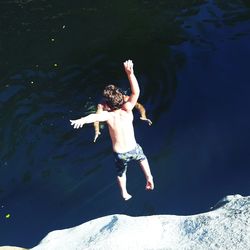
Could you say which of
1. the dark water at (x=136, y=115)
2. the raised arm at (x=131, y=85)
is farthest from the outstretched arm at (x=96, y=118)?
the dark water at (x=136, y=115)

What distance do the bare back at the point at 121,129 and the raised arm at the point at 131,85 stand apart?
0.16m

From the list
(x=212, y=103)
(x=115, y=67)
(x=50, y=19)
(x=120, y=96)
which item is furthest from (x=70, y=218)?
(x=50, y=19)

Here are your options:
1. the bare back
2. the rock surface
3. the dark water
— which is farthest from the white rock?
the dark water

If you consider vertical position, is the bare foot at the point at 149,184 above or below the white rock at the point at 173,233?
below

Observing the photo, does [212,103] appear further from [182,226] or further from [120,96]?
[182,226]

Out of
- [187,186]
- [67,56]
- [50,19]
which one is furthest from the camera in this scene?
[50,19]

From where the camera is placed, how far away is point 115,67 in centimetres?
1194

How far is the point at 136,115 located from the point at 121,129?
3225 millimetres

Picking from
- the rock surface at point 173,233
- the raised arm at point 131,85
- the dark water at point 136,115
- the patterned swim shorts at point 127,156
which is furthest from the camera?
the dark water at point 136,115

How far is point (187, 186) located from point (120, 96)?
2553 millimetres

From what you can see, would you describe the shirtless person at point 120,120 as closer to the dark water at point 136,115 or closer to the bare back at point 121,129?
the bare back at point 121,129

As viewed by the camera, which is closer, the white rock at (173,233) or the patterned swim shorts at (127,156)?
the white rock at (173,233)

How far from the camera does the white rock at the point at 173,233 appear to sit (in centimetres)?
531

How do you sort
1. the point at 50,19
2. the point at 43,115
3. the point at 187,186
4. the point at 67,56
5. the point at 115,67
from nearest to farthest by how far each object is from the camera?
the point at 187,186, the point at 43,115, the point at 115,67, the point at 67,56, the point at 50,19
